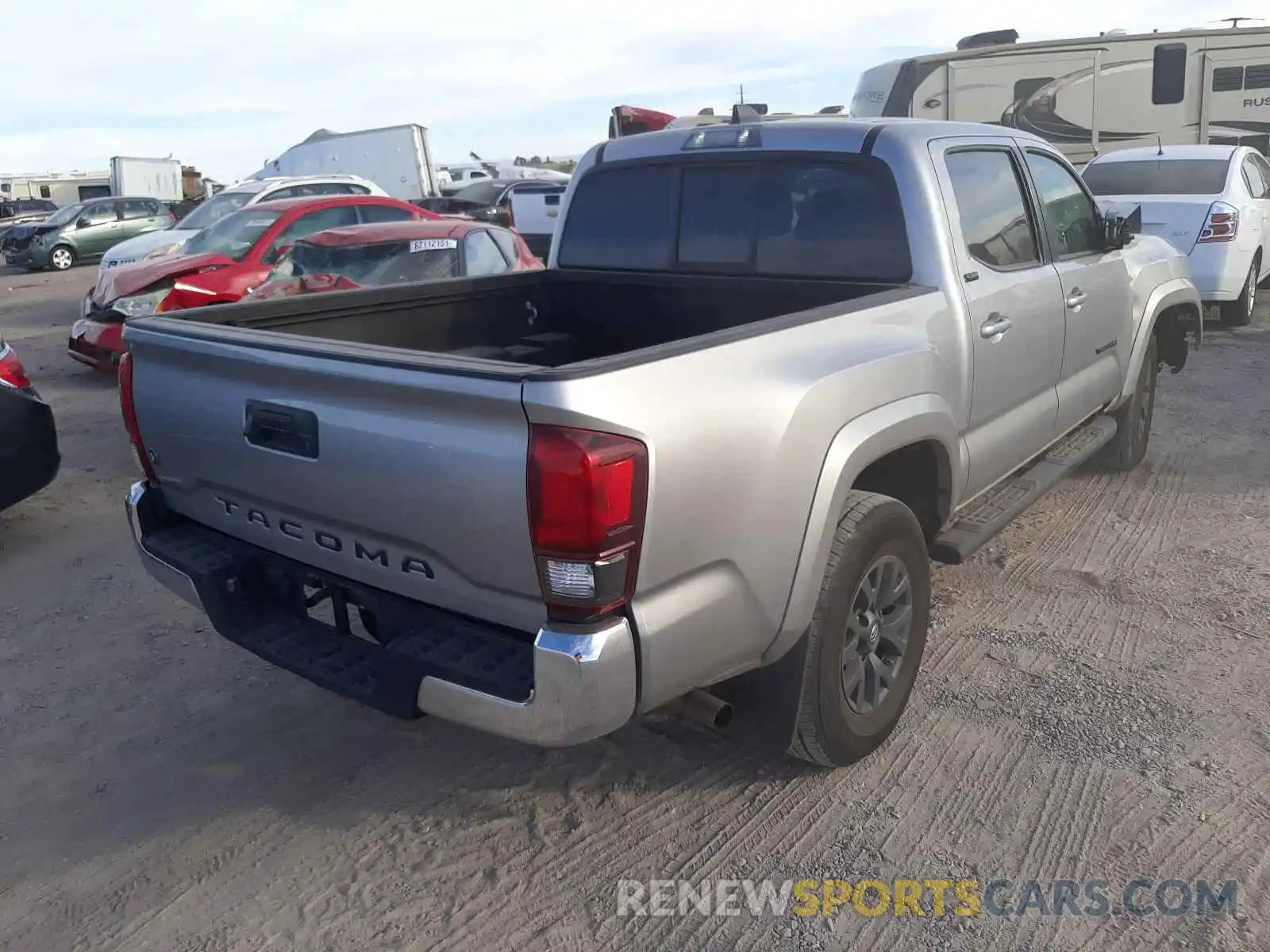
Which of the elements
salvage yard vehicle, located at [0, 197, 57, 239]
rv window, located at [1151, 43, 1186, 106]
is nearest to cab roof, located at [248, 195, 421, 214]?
rv window, located at [1151, 43, 1186, 106]

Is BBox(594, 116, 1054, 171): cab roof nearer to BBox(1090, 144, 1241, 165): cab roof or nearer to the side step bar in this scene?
the side step bar

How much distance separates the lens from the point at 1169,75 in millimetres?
13758

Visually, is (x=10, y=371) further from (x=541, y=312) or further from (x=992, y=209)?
(x=992, y=209)

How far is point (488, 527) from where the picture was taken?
8.05 ft

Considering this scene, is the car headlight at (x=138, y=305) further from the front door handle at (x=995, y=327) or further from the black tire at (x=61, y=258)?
the black tire at (x=61, y=258)

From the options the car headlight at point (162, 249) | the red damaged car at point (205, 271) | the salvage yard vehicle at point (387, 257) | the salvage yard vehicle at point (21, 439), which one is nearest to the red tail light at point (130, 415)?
the salvage yard vehicle at point (21, 439)

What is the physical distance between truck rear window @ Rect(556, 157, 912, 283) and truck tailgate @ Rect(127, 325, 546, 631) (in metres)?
1.93

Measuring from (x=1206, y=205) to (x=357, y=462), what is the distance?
9616 millimetres

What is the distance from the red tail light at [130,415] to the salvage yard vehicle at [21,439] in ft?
7.66

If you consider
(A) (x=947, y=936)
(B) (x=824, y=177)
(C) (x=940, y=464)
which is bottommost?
(A) (x=947, y=936)

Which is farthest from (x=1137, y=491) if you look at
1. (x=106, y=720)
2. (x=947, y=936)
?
(x=106, y=720)

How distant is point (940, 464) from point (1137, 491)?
285 cm

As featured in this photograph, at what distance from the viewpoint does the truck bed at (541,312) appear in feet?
12.6

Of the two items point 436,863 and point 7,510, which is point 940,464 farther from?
point 7,510
